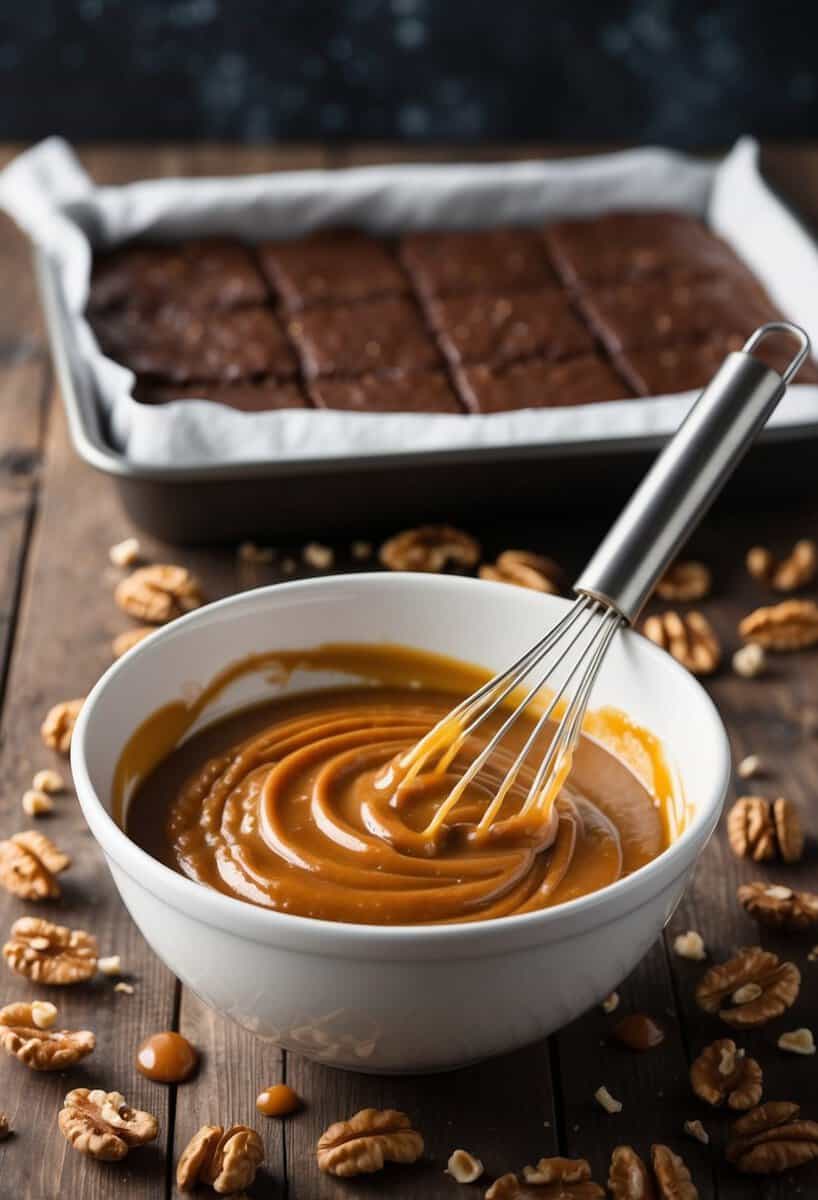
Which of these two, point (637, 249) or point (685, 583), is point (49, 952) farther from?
point (637, 249)

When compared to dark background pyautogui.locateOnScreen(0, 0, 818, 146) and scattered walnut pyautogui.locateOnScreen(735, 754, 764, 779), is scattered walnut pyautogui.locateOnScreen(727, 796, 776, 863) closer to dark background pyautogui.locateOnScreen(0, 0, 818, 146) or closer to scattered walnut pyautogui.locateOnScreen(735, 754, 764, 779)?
scattered walnut pyautogui.locateOnScreen(735, 754, 764, 779)

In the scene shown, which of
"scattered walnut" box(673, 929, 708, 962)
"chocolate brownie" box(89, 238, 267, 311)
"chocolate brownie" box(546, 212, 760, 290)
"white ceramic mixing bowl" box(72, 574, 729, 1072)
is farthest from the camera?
"chocolate brownie" box(546, 212, 760, 290)

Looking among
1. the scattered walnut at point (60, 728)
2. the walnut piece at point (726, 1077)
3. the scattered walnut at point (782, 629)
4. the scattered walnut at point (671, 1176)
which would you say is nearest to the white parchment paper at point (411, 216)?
the scattered walnut at point (782, 629)

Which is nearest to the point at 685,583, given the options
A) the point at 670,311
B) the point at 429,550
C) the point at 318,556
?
the point at 429,550

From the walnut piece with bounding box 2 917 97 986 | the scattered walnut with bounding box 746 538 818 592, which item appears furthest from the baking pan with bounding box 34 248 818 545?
the walnut piece with bounding box 2 917 97 986

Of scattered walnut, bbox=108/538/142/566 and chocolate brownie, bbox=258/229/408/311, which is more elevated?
chocolate brownie, bbox=258/229/408/311

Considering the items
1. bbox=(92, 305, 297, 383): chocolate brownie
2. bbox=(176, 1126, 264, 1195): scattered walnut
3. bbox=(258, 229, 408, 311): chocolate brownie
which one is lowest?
bbox=(258, 229, 408, 311): chocolate brownie

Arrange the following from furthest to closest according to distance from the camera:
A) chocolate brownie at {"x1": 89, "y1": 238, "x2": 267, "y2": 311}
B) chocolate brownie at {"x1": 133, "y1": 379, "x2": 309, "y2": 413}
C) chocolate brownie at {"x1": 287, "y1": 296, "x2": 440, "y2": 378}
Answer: chocolate brownie at {"x1": 89, "y1": 238, "x2": 267, "y2": 311} < chocolate brownie at {"x1": 287, "y1": 296, "x2": 440, "y2": 378} < chocolate brownie at {"x1": 133, "y1": 379, "x2": 309, "y2": 413}
